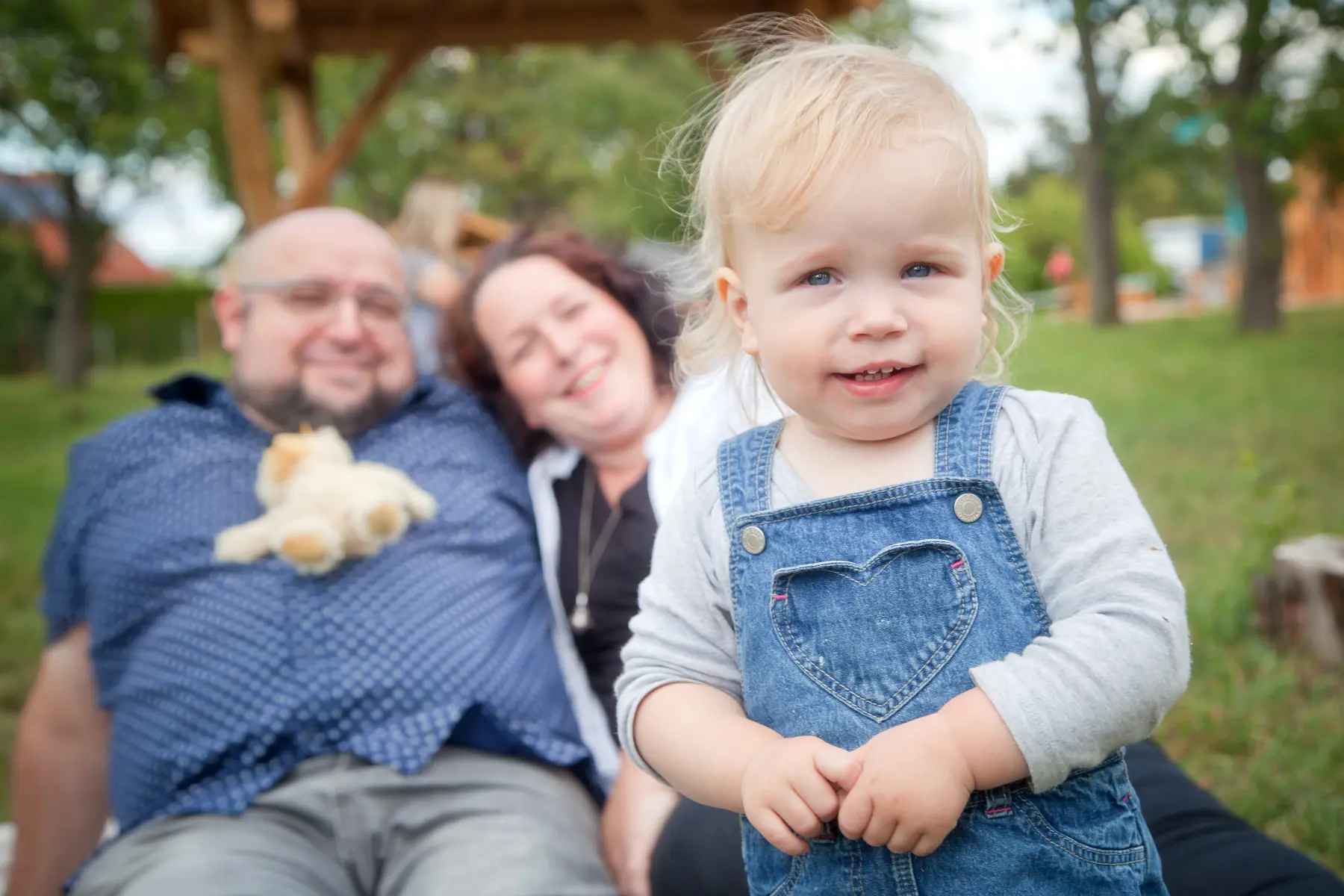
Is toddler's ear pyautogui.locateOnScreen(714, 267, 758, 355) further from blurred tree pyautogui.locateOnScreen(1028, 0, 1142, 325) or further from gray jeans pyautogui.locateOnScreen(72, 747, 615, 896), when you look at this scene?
blurred tree pyautogui.locateOnScreen(1028, 0, 1142, 325)

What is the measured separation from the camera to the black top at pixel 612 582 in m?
2.24

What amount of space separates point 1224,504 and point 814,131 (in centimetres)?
452

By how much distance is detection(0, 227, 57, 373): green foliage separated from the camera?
752 inches

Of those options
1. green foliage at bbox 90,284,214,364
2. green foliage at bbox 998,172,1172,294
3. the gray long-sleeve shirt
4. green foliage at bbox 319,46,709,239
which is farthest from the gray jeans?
green foliage at bbox 998,172,1172,294

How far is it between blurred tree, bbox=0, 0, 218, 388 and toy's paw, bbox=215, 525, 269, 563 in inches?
521

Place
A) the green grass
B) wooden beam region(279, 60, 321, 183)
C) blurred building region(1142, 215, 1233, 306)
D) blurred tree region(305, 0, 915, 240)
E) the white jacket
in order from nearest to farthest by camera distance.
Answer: the white jacket → the green grass → wooden beam region(279, 60, 321, 183) → blurred tree region(305, 0, 915, 240) → blurred building region(1142, 215, 1233, 306)

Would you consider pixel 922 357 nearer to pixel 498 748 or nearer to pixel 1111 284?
pixel 498 748

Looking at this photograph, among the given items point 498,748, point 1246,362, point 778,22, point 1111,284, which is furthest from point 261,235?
point 1111,284

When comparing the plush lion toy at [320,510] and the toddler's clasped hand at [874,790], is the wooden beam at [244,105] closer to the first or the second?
the plush lion toy at [320,510]

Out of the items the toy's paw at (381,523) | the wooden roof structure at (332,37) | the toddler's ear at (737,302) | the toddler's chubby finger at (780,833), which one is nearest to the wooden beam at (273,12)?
the wooden roof structure at (332,37)

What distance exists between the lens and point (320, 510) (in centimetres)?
209

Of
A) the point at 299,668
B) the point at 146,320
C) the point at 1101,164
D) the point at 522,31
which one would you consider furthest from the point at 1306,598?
the point at 146,320

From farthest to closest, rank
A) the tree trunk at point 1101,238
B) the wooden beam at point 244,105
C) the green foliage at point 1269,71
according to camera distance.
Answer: the tree trunk at point 1101,238
the green foliage at point 1269,71
the wooden beam at point 244,105

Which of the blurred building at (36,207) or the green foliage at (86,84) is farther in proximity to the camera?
the blurred building at (36,207)
